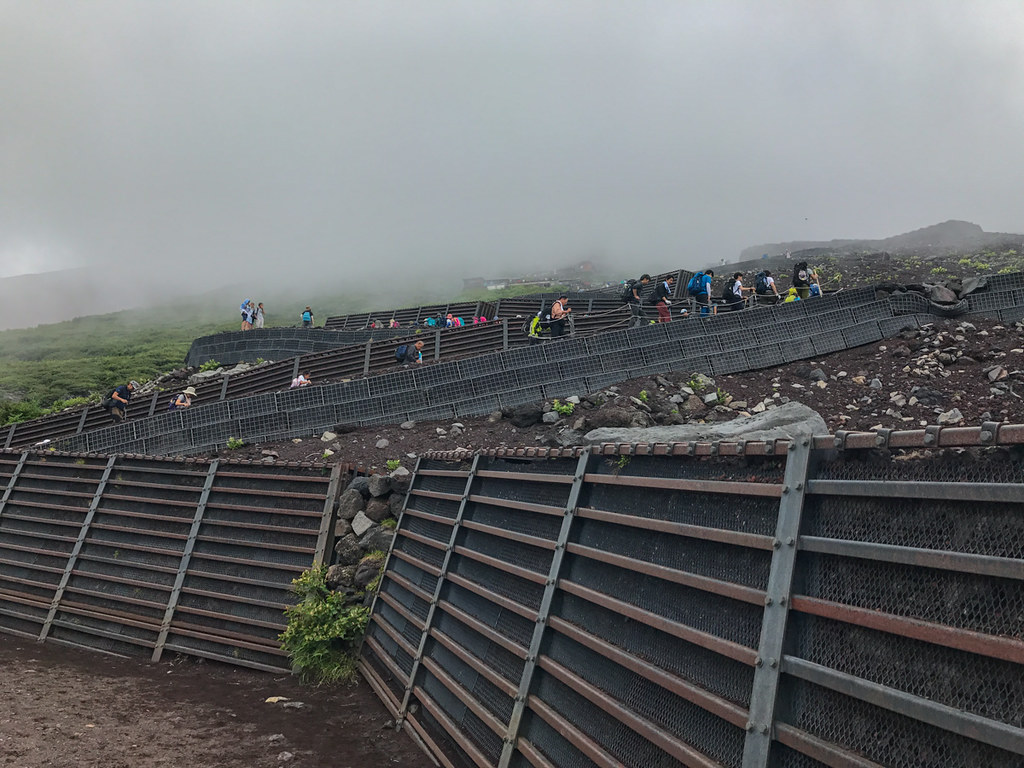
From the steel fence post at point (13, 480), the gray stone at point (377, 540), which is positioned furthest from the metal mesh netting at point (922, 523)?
the steel fence post at point (13, 480)

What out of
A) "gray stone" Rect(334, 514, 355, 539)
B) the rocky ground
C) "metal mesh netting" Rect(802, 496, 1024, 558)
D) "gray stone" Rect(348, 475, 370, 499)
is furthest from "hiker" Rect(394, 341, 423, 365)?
"metal mesh netting" Rect(802, 496, 1024, 558)

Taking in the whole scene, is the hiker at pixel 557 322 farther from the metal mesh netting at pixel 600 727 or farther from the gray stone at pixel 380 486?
the metal mesh netting at pixel 600 727

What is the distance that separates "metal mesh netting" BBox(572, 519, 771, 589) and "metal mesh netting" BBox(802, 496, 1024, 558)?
1.34ft

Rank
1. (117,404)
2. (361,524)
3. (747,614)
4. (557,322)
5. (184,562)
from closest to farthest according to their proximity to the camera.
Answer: (747,614)
(361,524)
(184,562)
(557,322)
(117,404)

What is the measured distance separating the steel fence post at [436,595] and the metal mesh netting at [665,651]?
2.36 meters

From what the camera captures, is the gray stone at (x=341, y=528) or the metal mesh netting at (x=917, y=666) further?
the gray stone at (x=341, y=528)

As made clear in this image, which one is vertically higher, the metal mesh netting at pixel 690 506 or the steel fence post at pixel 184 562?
the metal mesh netting at pixel 690 506

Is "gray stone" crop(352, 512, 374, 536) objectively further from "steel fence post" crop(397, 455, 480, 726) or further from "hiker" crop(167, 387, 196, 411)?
"hiker" crop(167, 387, 196, 411)

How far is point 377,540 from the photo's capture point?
9.91 meters

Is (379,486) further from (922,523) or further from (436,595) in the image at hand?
(922,523)

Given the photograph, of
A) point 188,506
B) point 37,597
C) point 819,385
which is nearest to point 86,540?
point 37,597

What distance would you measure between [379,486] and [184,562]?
126 inches

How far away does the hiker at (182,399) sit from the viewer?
2172 centimetres

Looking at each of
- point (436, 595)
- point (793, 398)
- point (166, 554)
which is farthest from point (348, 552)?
point (793, 398)
